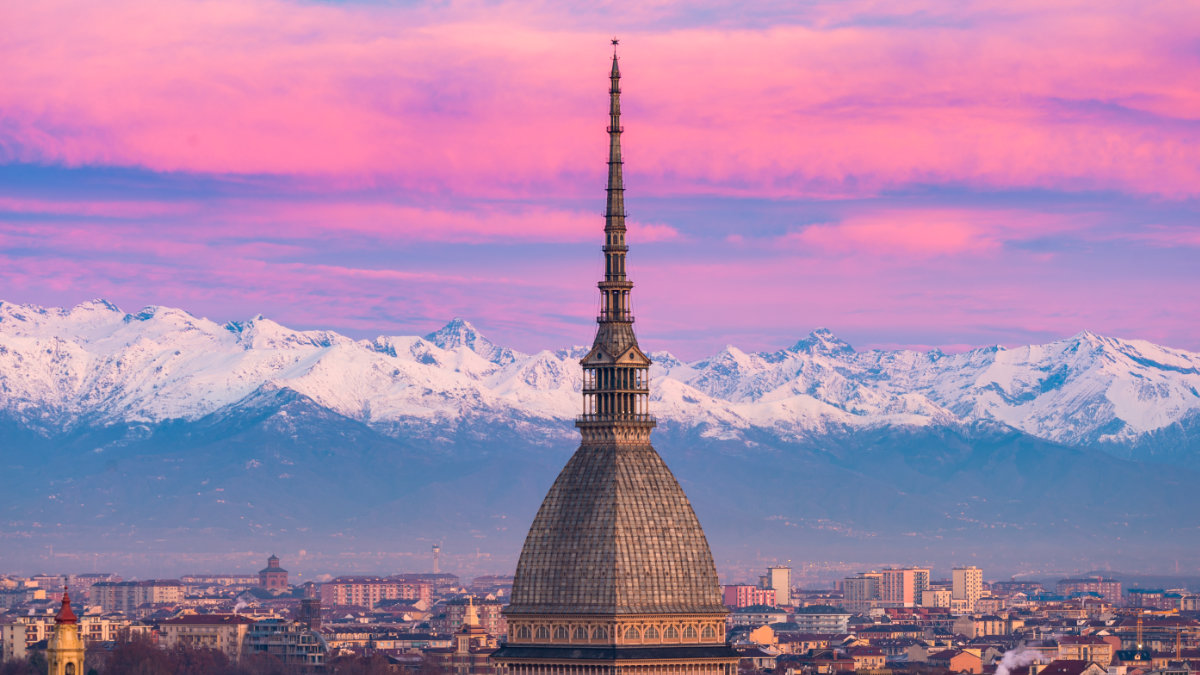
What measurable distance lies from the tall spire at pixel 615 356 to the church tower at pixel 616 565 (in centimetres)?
Answer: 4

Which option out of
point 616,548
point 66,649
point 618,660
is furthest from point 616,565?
point 66,649

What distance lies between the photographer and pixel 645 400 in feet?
306

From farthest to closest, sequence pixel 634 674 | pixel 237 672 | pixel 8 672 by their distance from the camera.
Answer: pixel 237 672 → pixel 8 672 → pixel 634 674

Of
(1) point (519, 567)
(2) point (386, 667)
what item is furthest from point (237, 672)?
(1) point (519, 567)

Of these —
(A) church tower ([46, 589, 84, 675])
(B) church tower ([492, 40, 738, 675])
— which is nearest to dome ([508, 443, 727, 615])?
(B) church tower ([492, 40, 738, 675])

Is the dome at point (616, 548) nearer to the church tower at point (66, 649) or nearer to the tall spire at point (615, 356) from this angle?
the tall spire at point (615, 356)

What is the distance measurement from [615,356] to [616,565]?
19.9 ft

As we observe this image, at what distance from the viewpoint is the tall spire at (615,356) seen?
3654 inches

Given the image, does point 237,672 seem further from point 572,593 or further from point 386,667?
point 572,593

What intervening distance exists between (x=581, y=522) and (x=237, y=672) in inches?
4211

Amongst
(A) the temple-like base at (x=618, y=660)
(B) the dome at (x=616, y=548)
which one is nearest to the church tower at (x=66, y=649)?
(A) the temple-like base at (x=618, y=660)

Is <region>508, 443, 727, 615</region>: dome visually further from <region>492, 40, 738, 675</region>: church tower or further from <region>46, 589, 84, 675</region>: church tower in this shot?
<region>46, 589, 84, 675</region>: church tower

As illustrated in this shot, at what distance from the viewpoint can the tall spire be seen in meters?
92.8

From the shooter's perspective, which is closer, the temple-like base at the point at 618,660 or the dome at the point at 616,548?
the temple-like base at the point at 618,660
